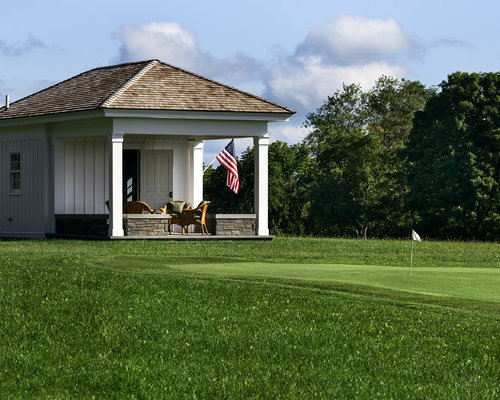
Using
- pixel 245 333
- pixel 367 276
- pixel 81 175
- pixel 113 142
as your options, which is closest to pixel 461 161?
pixel 81 175

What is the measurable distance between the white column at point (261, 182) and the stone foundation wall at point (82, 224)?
4.64m

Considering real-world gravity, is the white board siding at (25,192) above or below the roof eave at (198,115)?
below

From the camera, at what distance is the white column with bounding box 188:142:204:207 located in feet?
97.8

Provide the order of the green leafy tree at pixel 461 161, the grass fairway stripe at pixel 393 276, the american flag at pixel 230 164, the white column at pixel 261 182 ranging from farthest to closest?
the green leafy tree at pixel 461 161
the american flag at pixel 230 164
the white column at pixel 261 182
the grass fairway stripe at pixel 393 276

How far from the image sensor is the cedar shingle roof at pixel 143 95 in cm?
2588

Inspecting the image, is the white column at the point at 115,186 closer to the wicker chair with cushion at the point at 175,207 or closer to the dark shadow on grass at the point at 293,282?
the wicker chair with cushion at the point at 175,207

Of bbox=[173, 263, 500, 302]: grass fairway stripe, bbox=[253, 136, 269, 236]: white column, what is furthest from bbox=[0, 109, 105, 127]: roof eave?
bbox=[173, 263, 500, 302]: grass fairway stripe

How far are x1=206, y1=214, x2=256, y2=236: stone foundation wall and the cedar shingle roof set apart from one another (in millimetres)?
3295

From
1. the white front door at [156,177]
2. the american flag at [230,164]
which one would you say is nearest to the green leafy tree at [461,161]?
the american flag at [230,164]

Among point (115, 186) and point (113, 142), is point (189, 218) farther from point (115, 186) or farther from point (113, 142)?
point (113, 142)

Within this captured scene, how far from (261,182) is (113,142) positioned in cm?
468

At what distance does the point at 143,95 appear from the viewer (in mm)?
26203

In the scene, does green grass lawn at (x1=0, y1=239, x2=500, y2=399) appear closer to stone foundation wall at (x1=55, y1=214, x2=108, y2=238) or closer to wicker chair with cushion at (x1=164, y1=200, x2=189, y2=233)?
stone foundation wall at (x1=55, y1=214, x2=108, y2=238)

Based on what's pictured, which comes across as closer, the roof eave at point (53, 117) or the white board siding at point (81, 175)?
the roof eave at point (53, 117)
